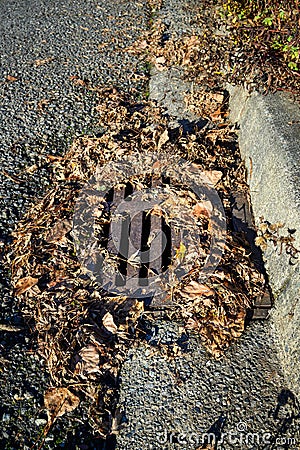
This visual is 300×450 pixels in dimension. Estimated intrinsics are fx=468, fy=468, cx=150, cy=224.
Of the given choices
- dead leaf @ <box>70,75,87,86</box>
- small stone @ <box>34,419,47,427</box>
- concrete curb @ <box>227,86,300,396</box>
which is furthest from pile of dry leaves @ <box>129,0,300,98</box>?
small stone @ <box>34,419,47,427</box>

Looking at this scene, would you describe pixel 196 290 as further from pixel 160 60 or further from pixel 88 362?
pixel 160 60

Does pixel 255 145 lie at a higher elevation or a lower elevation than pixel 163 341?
higher

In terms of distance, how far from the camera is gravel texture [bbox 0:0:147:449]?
1910 mm

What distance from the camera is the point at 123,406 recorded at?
1.95 m

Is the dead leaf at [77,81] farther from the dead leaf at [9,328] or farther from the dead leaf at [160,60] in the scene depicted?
the dead leaf at [9,328]

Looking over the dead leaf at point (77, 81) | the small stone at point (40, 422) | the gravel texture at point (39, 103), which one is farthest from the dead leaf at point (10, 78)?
the small stone at point (40, 422)

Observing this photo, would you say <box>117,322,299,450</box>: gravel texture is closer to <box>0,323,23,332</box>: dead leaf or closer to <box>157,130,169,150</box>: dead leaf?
<box>0,323,23,332</box>: dead leaf

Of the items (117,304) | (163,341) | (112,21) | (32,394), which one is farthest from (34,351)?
(112,21)

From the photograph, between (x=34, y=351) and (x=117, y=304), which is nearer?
(x=34, y=351)

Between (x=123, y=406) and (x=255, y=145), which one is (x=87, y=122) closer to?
(x=255, y=145)

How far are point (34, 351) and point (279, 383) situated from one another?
42.7 inches

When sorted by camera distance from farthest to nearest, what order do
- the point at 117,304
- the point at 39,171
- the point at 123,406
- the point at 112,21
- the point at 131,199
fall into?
the point at 112,21 < the point at 39,171 < the point at 131,199 < the point at 117,304 < the point at 123,406

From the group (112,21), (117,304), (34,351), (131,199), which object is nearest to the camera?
(34,351)

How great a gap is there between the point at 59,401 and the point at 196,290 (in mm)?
798
